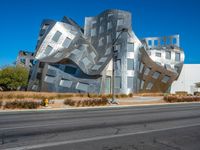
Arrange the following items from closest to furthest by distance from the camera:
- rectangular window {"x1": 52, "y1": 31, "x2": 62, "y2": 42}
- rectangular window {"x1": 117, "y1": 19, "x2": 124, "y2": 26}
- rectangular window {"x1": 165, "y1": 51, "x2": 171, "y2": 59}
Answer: rectangular window {"x1": 52, "y1": 31, "x2": 62, "y2": 42} → rectangular window {"x1": 117, "y1": 19, "x2": 124, "y2": 26} → rectangular window {"x1": 165, "y1": 51, "x2": 171, "y2": 59}

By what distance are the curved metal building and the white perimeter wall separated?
17.8 meters

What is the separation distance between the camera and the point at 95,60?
163 feet

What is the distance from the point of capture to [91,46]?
168ft

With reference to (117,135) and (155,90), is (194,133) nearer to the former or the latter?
(117,135)

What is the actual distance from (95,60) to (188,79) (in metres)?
36.1

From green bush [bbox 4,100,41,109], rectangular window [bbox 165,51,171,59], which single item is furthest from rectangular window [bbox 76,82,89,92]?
green bush [bbox 4,100,41,109]

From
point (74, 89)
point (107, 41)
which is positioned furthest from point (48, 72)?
point (107, 41)

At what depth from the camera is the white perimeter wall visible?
237ft

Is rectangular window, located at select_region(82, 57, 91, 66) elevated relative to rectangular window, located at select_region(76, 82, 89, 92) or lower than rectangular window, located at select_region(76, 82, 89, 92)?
elevated

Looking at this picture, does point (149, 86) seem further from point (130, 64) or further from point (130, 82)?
point (130, 64)

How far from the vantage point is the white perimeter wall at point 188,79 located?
7225 centimetres

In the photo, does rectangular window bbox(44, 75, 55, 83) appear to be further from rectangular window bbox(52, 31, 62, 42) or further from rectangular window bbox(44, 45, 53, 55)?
rectangular window bbox(52, 31, 62, 42)

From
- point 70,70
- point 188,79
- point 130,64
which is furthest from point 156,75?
point 188,79

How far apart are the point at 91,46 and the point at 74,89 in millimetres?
10466
